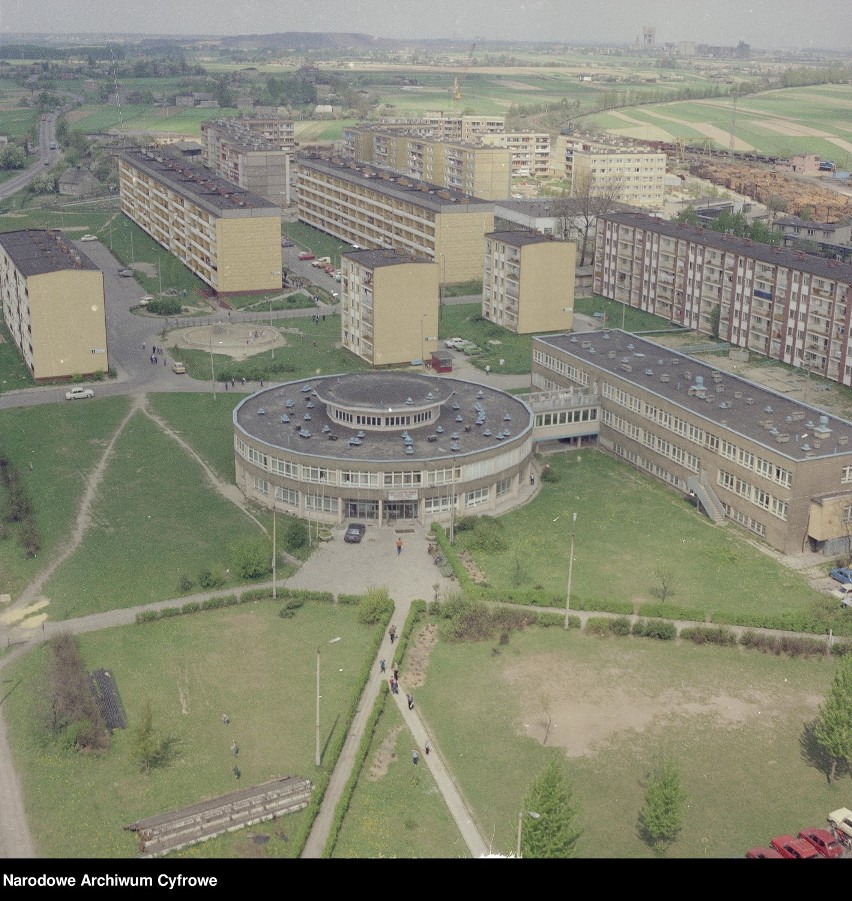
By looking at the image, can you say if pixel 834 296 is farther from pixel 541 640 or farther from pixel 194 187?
pixel 194 187

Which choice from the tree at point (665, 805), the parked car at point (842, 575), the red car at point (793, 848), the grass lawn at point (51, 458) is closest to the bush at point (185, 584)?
the grass lawn at point (51, 458)

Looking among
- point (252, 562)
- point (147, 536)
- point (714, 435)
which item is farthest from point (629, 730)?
point (147, 536)

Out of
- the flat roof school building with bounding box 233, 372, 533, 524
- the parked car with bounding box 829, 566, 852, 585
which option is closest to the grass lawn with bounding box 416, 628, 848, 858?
the parked car with bounding box 829, 566, 852, 585

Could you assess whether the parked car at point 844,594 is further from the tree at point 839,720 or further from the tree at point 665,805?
the tree at point 665,805

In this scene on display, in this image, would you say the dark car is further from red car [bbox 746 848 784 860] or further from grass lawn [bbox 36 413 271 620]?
red car [bbox 746 848 784 860]

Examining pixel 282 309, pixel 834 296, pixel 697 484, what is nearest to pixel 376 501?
pixel 697 484

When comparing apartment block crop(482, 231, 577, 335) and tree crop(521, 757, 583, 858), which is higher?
apartment block crop(482, 231, 577, 335)
